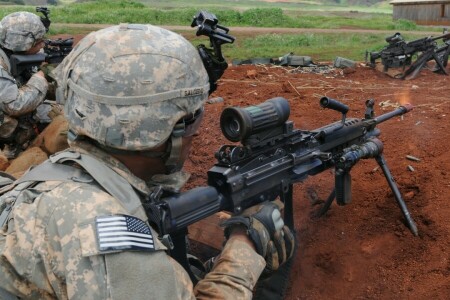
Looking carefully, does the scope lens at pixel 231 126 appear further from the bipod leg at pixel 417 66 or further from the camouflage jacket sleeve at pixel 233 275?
the bipod leg at pixel 417 66

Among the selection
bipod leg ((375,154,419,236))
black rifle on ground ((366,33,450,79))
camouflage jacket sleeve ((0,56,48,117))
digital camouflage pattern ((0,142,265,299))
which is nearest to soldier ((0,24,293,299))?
digital camouflage pattern ((0,142,265,299))

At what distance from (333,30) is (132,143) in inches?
976

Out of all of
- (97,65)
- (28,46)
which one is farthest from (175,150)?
(28,46)

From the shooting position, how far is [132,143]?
2.17 meters

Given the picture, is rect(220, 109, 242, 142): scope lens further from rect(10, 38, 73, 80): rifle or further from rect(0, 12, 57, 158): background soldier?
rect(10, 38, 73, 80): rifle

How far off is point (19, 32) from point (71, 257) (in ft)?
17.1

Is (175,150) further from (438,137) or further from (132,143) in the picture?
(438,137)

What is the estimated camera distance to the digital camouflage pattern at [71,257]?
1.70 m

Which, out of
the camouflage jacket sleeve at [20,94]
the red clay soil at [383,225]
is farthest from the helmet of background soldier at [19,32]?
the red clay soil at [383,225]

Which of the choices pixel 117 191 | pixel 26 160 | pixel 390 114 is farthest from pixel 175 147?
pixel 26 160

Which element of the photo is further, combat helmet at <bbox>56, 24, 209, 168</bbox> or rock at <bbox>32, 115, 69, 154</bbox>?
rock at <bbox>32, 115, 69, 154</bbox>

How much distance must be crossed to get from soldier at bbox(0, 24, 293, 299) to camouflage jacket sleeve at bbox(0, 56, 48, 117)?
380 cm

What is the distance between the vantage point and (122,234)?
1757mm

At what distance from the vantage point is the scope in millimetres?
3004
